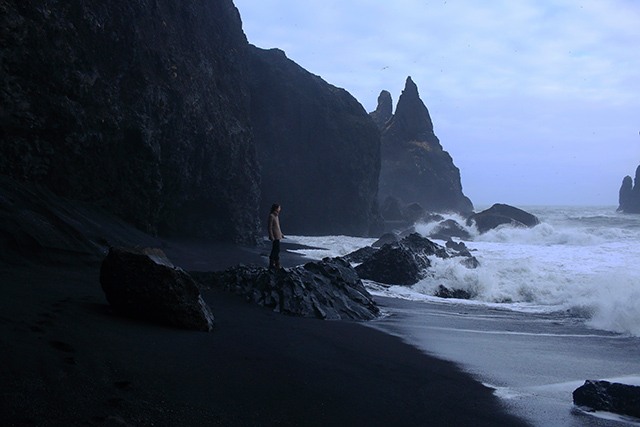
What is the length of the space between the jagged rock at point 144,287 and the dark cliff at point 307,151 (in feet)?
100

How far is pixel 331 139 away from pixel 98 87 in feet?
88.4

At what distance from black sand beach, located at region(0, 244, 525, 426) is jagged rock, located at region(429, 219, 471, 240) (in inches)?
1311

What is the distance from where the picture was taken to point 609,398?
378 cm

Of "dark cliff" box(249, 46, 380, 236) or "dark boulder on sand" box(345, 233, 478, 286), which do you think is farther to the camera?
"dark cliff" box(249, 46, 380, 236)

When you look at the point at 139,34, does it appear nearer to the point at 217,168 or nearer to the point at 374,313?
the point at 217,168

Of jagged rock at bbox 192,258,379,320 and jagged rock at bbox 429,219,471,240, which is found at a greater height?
jagged rock at bbox 429,219,471,240

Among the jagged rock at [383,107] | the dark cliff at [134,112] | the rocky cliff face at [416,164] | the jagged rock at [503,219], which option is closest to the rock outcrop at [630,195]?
the rocky cliff face at [416,164]

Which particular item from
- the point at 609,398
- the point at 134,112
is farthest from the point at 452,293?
the point at 134,112

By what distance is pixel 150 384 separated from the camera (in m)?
3.03

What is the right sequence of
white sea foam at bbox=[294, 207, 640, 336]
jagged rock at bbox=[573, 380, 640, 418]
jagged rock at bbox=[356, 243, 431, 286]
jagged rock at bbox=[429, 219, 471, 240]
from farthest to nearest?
1. jagged rock at bbox=[429, 219, 471, 240]
2. jagged rock at bbox=[356, 243, 431, 286]
3. white sea foam at bbox=[294, 207, 640, 336]
4. jagged rock at bbox=[573, 380, 640, 418]

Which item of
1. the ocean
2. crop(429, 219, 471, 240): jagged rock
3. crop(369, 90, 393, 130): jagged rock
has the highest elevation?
crop(369, 90, 393, 130): jagged rock

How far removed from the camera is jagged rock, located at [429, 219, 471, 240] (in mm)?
37312

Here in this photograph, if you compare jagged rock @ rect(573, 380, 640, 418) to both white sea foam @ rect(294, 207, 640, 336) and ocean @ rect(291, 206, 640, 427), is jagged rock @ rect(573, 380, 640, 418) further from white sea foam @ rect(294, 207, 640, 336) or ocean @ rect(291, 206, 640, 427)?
white sea foam @ rect(294, 207, 640, 336)

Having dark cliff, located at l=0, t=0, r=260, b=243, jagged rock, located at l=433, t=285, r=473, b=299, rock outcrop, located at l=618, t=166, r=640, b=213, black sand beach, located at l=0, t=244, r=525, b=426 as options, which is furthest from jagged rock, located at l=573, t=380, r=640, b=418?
rock outcrop, located at l=618, t=166, r=640, b=213
